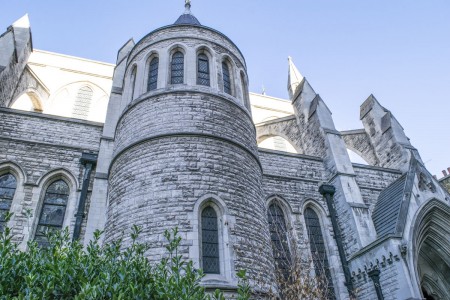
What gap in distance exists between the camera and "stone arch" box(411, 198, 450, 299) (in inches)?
412

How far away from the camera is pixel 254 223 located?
7629mm

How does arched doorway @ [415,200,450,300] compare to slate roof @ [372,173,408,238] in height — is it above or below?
below

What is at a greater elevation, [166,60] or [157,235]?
[166,60]

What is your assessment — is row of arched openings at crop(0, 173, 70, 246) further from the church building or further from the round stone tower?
the round stone tower

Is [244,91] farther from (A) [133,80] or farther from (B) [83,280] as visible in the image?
(B) [83,280]

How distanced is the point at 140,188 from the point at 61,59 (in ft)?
58.2

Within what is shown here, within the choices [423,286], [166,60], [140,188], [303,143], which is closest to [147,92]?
[166,60]

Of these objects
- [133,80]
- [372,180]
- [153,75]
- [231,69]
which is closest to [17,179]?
[133,80]

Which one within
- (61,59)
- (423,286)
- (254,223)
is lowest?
(423,286)

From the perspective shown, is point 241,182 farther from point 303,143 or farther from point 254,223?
point 303,143

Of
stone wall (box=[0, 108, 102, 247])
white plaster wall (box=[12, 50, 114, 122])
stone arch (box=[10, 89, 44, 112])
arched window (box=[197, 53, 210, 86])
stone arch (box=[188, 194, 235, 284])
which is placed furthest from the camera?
white plaster wall (box=[12, 50, 114, 122])

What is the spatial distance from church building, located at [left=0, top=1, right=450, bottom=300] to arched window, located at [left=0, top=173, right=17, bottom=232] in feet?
0.10

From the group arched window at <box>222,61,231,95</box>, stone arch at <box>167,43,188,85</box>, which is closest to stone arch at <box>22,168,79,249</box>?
stone arch at <box>167,43,188,85</box>

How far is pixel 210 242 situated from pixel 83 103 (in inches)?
615
